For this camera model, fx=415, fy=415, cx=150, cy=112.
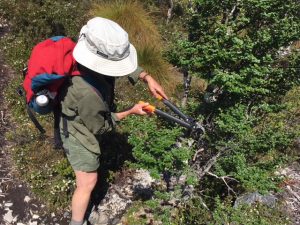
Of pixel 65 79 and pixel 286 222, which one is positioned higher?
pixel 65 79

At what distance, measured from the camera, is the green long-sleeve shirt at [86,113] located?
3762 mm

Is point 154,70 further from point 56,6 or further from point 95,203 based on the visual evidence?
point 95,203

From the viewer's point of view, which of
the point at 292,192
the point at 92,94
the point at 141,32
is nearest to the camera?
the point at 92,94

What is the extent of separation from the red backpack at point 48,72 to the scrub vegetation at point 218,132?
81 centimetres

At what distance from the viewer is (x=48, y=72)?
3584 millimetres

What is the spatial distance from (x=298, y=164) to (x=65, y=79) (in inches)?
138

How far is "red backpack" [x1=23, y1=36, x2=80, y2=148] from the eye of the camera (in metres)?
3.60

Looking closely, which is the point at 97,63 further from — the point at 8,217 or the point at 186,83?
the point at 8,217

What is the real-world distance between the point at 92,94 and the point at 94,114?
21 cm

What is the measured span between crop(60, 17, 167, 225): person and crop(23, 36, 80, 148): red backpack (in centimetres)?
13

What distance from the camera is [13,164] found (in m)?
5.35

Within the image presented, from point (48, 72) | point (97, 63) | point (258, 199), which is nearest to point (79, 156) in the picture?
point (48, 72)

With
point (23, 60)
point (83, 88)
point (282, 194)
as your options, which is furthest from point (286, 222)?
point (23, 60)

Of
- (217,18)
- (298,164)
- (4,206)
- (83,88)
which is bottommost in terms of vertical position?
(4,206)
